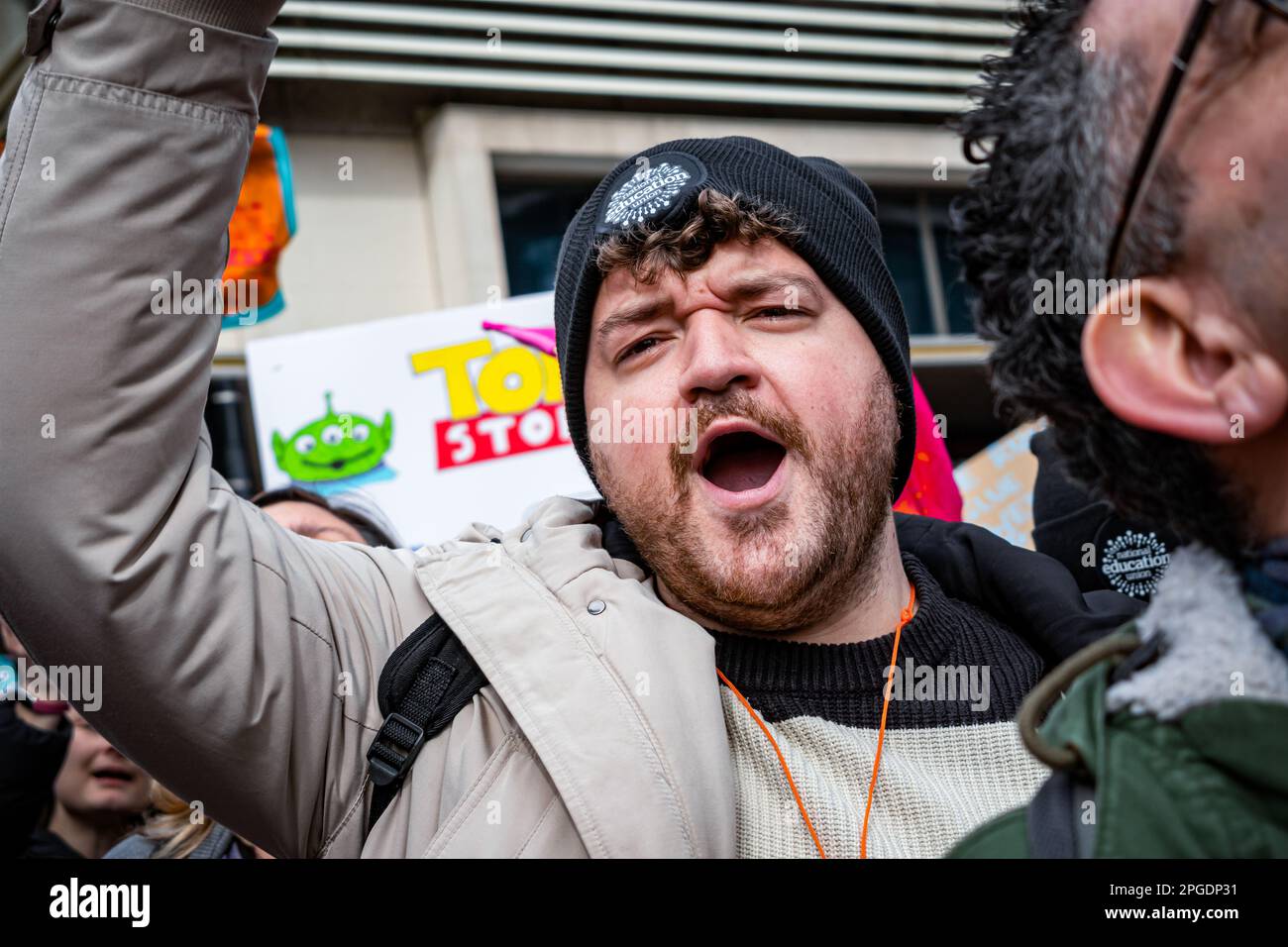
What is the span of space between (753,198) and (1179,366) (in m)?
1.31

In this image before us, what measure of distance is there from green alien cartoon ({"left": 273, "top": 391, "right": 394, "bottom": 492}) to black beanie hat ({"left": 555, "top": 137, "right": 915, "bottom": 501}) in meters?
1.28

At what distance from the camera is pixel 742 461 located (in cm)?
225

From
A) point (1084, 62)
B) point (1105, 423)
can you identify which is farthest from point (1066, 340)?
point (1084, 62)

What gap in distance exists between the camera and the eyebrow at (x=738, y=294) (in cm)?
211

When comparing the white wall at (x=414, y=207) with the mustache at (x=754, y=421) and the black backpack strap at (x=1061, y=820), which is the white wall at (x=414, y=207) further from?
the black backpack strap at (x=1061, y=820)

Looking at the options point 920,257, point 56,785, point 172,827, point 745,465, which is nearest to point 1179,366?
point 745,465

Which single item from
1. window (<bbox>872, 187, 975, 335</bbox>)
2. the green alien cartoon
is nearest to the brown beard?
Answer: the green alien cartoon

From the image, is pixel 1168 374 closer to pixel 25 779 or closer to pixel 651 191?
pixel 651 191

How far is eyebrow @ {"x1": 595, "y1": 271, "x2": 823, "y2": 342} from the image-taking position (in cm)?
211

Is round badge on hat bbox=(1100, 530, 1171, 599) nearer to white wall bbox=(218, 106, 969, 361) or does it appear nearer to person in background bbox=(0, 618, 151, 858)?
person in background bbox=(0, 618, 151, 858)

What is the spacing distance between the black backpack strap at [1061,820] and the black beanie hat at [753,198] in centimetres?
124

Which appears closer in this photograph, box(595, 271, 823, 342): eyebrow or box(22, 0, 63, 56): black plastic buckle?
box(22, 0, 63, 56): black plastic buckle

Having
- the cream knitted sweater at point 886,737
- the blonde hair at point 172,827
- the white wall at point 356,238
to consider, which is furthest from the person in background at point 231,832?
the white wall at point 356,238
